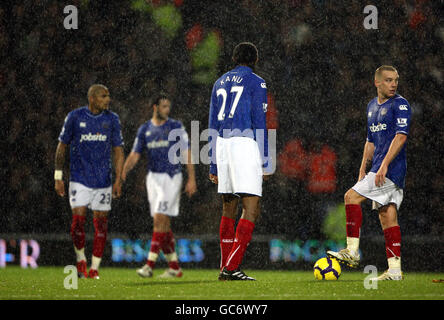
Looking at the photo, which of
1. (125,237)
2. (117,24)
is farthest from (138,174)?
(117,24)

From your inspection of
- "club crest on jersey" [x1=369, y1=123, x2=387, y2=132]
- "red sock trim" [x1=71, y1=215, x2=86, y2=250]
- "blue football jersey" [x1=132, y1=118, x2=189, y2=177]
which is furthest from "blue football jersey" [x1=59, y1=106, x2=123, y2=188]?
"club crest on jersey" [x1=369, y1=123, x2=387, y2=132]

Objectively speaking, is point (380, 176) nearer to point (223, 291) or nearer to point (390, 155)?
point (390, 155)

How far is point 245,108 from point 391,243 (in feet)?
5.55

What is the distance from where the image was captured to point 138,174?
11492mm

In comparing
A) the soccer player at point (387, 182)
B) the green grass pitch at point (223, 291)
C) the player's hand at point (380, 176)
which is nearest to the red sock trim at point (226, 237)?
the green grass pitch at point (223, 291)

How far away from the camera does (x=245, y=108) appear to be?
6.46 m

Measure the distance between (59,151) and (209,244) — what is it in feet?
8.95

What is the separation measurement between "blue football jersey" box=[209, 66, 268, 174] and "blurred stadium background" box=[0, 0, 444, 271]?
164 inches

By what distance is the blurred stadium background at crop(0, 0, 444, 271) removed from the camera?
1098 centimetres

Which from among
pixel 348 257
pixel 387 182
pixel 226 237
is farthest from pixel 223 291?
pixel 387 182

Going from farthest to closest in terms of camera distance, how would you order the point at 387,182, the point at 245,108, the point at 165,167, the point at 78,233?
1. the point at 165,167
2. the point at 78,233
3. the point at 387,182
4. the point at 245,108

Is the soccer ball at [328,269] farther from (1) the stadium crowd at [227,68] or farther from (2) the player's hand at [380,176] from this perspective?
(1) the stadium crowd at [227,68]

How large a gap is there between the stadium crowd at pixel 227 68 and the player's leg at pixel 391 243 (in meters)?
3.73

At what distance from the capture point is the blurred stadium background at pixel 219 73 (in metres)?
11.0
